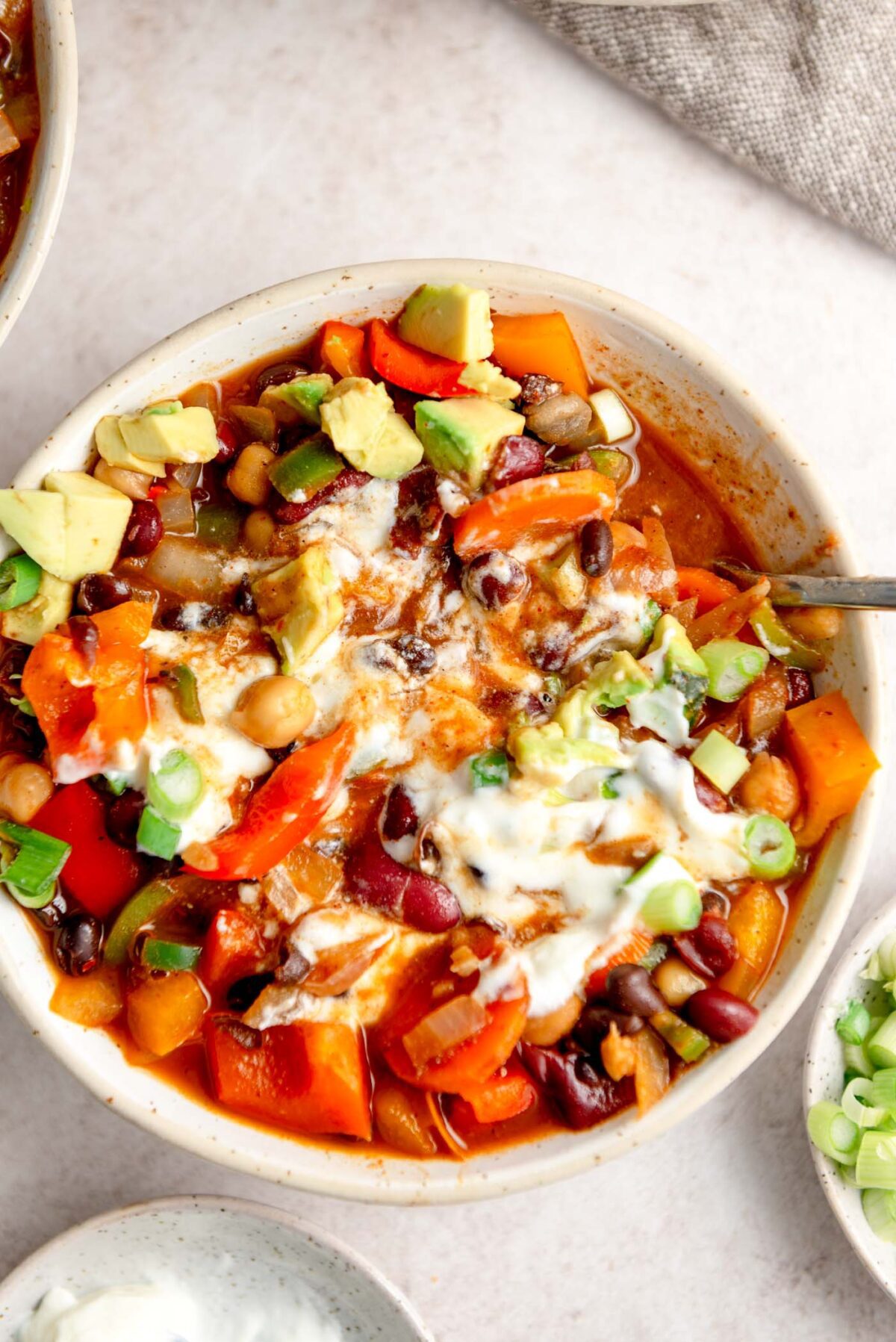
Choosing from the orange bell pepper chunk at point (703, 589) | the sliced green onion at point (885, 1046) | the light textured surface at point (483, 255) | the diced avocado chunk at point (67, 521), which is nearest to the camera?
the diced avocado chunk at point (67, 521)

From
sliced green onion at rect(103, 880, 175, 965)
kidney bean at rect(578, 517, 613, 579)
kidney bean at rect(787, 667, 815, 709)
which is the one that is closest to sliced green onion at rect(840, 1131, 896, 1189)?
kidney bean at rect(787, 667, 815, 709)

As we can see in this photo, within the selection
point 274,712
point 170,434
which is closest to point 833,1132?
point 274,712

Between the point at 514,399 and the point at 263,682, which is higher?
the point at 514,399

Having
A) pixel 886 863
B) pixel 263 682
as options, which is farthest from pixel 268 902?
pixel 886 863

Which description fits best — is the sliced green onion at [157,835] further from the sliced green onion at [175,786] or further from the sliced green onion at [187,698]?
the sliced green onion at [187,698]

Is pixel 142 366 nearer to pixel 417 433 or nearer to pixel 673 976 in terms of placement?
pixel 417 433

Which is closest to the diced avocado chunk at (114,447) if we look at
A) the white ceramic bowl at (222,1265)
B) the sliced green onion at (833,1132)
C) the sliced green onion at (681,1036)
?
the sliced green onion at (681,1036)
